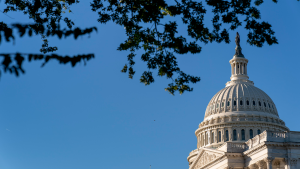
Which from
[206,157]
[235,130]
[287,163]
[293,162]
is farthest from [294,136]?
[235,130]

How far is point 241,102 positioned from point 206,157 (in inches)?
1091

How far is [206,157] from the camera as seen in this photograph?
2859 inches

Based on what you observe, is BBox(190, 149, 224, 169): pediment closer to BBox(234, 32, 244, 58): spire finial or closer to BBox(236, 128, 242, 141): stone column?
BBox(236, 128, 242, 141): stone column

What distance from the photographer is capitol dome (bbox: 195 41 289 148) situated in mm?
91875

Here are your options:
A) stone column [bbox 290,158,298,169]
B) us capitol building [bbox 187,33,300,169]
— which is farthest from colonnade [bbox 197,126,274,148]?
stone column [bbox 290,158,298,169]

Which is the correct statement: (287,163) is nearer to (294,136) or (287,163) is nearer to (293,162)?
(293,162)

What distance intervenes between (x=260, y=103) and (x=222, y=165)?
121ft

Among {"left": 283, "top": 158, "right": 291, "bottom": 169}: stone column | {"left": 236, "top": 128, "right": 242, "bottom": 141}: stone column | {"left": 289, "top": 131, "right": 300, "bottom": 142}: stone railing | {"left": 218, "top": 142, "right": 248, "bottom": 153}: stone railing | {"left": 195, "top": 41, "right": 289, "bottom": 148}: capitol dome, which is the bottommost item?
{"left": 283, "top": 158, "right": 291, "bottom": 169}: stone column

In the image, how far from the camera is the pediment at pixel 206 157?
221 feet

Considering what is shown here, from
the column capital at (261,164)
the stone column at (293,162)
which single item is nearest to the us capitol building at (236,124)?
the column capital at (261,164)

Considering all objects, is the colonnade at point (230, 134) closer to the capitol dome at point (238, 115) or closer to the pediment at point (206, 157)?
the capitol dome at point (238, 115)

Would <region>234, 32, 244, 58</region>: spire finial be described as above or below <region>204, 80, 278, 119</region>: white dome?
above

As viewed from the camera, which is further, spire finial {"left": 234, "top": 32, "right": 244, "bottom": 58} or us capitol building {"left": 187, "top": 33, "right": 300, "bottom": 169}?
spire finial {"left": 234, "top": 32, "right": 244, "bottom": 58}

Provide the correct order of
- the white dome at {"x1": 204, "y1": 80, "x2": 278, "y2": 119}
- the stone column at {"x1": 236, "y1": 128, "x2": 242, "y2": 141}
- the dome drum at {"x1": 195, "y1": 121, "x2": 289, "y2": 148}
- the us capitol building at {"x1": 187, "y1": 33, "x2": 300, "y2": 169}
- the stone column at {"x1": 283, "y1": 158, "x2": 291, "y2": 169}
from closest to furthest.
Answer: the stone column at {"x1": 283, "y1": 158, "x2": 291, "y2": 169}
the us capitol building at {"x1": 187, "y1": 33, "x2": 300, "y2": 169}
the stone column at {"x1": 236, "y1": 128, "x2": 242, "y2": 141}
the dome drum at {"x1": 195, "y1": 121, "x2": 289, "y2": 148}
the white dome at {"x1": 204, "y1": 80, "x2": 278, "y2": 119}
